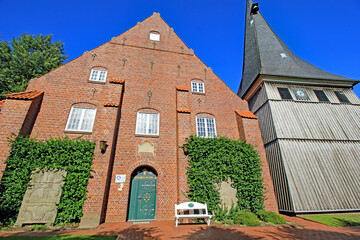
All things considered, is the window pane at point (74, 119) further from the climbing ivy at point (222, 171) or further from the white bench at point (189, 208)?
the white bench at point (189, 208)

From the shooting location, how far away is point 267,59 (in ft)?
54.2

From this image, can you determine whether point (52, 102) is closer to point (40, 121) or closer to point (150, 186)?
point (40, 121)

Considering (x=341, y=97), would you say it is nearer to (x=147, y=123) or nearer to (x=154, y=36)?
(x=147, y=123)

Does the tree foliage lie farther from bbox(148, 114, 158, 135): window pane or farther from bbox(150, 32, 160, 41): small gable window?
bbox(148, 114, 158, 135): window pane

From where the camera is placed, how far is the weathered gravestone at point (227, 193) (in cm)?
909

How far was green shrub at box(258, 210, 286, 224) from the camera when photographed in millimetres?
7839

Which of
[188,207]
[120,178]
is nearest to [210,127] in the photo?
[188,207]

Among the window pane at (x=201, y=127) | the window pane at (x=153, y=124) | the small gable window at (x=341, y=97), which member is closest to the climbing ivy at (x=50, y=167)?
the window pane at (x=153, y=124)

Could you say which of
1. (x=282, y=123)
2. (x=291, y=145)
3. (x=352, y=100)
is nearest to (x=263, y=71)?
(x=282, y=123)

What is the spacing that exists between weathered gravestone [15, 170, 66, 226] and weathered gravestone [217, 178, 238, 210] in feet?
26.2

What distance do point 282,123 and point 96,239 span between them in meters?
12.9

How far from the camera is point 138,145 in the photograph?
976cm

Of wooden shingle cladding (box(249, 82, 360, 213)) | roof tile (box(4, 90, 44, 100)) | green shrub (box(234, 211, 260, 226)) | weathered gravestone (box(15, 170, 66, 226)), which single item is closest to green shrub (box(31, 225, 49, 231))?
weathered gravestone (box(15, 170, 66, 226))

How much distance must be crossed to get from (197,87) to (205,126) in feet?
10.9
